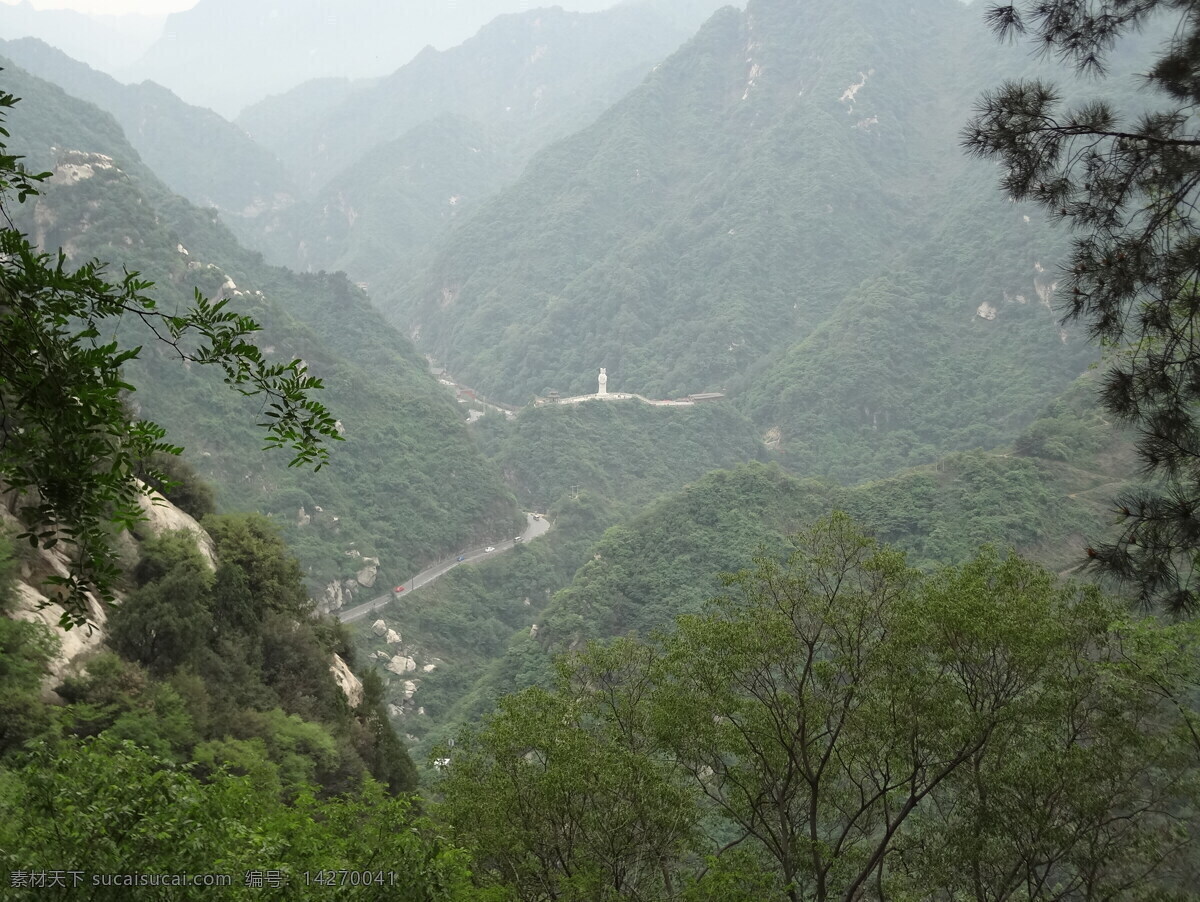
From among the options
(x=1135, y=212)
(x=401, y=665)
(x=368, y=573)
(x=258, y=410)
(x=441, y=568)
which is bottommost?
(x=1135, y=212)

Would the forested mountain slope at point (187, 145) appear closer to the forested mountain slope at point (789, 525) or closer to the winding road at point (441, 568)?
the winding road at point (441, 568)

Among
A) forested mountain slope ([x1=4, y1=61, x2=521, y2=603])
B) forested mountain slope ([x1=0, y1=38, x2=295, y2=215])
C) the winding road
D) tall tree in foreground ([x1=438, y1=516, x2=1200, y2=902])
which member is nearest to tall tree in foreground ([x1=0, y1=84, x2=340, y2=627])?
tall tree in foreground ([x1=438, y1=516, x2=1200, y2=902])

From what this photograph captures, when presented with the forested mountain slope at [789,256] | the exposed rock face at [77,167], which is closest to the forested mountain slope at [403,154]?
the forested mountain slope at [789,256]

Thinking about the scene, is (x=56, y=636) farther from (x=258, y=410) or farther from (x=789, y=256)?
(x=789, y=256)

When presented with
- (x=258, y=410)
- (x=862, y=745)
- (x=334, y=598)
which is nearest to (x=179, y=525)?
(x=862, y=745)

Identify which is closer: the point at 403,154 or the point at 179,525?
the point at 179,525

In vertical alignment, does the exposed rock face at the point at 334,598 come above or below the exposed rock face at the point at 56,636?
above

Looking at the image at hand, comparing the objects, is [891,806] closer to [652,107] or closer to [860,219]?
[860,219]

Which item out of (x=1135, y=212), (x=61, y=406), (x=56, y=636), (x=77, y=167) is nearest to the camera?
(x=61, y=406)
